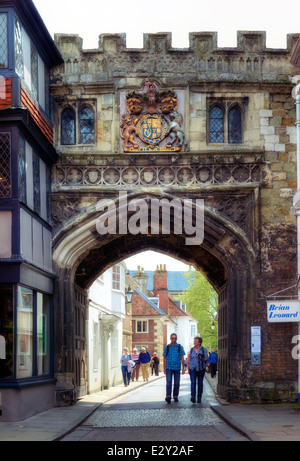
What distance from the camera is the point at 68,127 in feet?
59.8

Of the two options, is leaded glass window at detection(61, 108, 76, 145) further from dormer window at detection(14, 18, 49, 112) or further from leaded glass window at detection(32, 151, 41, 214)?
leaded glass window at detection(32, 151, 41, 214)

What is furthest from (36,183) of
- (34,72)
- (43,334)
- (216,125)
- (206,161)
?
(216,125)

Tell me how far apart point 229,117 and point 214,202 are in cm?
202

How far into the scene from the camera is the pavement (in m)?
11.2

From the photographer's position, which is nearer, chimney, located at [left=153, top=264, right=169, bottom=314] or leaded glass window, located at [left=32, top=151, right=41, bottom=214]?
leaded glass window, located at [left=32, top=151, right=41, bottom=214]


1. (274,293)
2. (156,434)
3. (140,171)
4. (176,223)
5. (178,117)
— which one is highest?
(178,117)

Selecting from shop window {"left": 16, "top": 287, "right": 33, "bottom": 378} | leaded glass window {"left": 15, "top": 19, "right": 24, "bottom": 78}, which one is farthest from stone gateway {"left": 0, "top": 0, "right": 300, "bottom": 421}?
shop window {"left": 16, "top": 287, "right": 33, "bottom": 378}

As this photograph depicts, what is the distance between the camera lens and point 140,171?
58.6ft

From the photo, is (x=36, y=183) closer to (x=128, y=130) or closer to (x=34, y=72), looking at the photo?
(x=34, y=72)

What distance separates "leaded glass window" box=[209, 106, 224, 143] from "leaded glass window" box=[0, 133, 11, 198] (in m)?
5.34

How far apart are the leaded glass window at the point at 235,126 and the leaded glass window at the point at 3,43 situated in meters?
5.66
